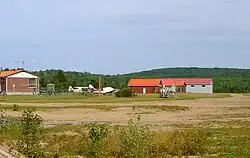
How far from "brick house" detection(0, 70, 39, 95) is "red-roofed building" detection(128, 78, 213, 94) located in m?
22.6

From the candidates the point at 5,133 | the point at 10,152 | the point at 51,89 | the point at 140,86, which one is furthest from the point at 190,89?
the point at 10,152

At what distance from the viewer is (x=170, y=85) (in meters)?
123

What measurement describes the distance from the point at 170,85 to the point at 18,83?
Answer: 34.1 metres

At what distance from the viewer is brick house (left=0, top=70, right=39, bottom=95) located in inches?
4178

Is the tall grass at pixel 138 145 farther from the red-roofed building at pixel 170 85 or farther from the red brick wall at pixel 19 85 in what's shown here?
the red-roofed building at pixel 170 85

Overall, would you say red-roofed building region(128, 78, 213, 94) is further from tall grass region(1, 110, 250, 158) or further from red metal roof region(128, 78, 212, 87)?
tall grass region(1, 110, 250, 158)

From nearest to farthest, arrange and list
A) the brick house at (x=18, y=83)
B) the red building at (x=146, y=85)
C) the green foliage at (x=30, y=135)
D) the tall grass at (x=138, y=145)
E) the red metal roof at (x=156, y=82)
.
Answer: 1. the tall grass at (x=138, y=145)
2. the green foliage at (x=30, y=135)
3. the brick house at (x=18, y=83)
4. the red building at (x=146, y=85)
5. the red metal roof at (x=156, y=82)

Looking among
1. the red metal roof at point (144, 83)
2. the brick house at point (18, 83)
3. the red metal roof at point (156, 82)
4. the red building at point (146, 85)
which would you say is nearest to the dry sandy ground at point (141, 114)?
Result: the brick house at point (18, 83)

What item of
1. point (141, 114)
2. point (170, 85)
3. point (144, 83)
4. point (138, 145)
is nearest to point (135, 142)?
point (138, 145)

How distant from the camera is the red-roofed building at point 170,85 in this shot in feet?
397

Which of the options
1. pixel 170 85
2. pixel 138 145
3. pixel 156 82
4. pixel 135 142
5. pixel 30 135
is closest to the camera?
pixel 138 145

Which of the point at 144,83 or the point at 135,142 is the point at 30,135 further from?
the point at 144,83

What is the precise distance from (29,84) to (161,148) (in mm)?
91883

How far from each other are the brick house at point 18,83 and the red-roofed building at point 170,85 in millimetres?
22646
